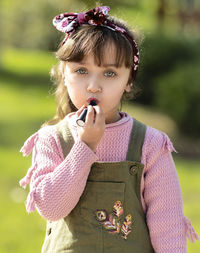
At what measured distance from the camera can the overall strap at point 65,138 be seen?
2291 millimetres

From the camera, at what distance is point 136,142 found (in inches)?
92.7

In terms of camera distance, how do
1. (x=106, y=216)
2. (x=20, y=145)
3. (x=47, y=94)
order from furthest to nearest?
1. (x=47, y=94)
2. (x=20, y=145)
3. (x=106, y=216)

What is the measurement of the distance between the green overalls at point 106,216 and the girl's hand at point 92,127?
0.41ft

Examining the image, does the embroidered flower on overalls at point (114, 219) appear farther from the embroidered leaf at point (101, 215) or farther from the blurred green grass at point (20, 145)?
the blurred green grass at point (20, 145)

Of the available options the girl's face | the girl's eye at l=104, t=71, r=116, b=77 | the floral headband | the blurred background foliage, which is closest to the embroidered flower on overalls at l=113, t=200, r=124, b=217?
the girl's face

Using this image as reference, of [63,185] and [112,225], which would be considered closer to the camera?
[63,185]

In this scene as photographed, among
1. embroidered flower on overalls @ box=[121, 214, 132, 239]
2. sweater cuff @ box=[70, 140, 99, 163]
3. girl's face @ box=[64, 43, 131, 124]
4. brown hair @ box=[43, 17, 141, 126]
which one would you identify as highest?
brown hair @ box=[43, 17, 141, 126]

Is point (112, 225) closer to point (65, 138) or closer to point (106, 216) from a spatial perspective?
point (106, 216)

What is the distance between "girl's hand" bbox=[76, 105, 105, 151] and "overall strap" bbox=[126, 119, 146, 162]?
207mm

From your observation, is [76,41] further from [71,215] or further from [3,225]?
[3,225]

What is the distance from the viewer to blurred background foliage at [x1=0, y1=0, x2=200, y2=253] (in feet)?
16.8

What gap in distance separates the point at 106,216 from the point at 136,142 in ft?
1.21

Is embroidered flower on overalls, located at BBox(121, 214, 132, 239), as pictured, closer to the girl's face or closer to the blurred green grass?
the girl's face

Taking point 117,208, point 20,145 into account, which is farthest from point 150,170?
point 20,145
